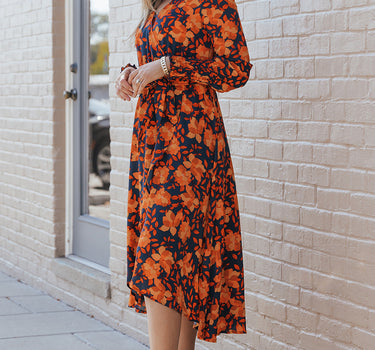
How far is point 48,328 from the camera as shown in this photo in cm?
439

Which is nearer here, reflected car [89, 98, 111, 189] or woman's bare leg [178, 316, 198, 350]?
woman's bare leg [178, 316, 198, 350]

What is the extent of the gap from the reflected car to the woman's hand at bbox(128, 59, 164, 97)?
8.11 feet

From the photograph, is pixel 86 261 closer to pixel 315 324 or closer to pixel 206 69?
pixel 315 324

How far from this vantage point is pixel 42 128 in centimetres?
526

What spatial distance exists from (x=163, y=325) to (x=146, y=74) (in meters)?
0.90

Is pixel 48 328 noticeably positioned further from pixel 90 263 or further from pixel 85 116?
pixel 85 116

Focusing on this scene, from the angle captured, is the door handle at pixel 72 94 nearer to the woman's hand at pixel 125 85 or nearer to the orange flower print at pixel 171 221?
the woman's hand at pixel 125 85

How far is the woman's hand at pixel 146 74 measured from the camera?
2.81 metres

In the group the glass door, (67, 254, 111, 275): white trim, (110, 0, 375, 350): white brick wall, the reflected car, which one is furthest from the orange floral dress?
the reflected car

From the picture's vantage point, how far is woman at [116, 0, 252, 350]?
276 cm

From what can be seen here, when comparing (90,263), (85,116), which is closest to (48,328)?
(90,263)

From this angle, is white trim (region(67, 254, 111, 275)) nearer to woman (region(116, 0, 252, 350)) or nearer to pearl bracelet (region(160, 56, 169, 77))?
woman (region(116, 0, 252, 350))

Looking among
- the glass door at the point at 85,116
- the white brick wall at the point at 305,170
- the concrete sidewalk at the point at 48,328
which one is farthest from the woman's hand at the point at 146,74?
the glass door at the point at 85,116

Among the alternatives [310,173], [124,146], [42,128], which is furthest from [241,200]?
[42,128]
